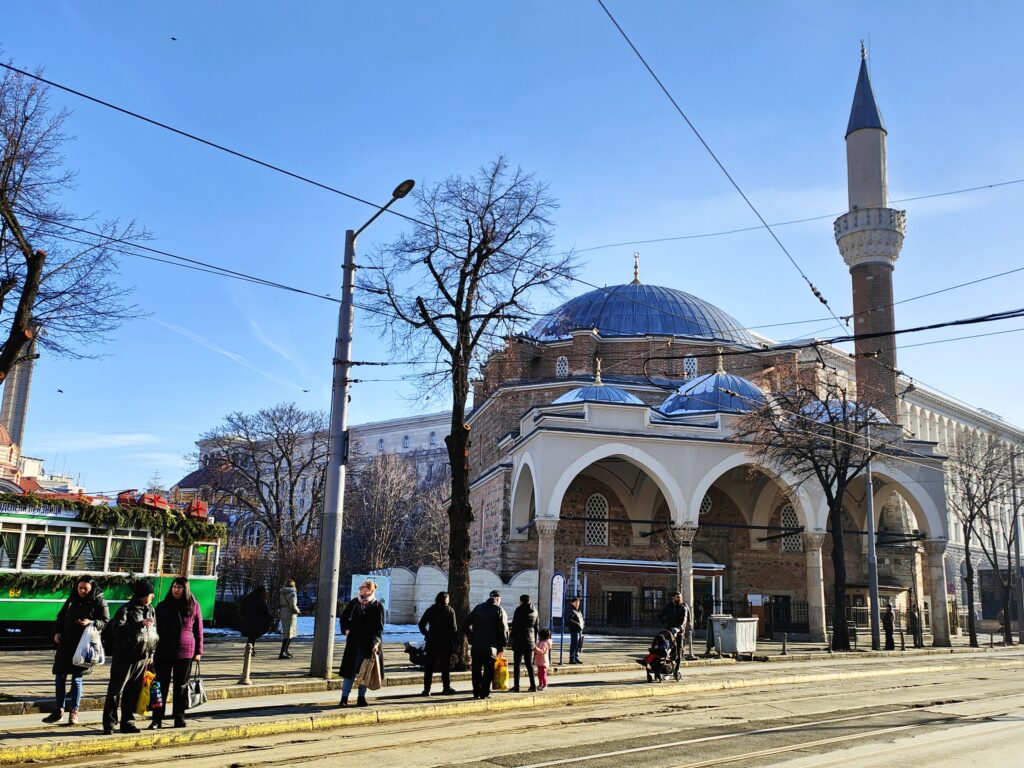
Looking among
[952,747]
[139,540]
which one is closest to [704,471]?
[139,540]

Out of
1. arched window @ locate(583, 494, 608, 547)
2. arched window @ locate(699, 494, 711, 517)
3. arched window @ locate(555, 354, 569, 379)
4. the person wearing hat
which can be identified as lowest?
the person wearing hat

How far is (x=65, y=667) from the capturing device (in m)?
8.42

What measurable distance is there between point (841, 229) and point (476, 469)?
19290 mm

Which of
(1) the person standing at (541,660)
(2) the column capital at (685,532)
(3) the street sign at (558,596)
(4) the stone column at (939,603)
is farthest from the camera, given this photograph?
(4) the stone column at (939,603)

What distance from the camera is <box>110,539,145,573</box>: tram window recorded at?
17.7 metres

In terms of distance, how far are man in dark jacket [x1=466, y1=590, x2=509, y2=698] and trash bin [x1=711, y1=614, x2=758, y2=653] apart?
9.78 meters

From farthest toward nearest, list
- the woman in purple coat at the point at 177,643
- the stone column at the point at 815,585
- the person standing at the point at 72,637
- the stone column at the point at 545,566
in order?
the stone column at the point at 815,585 → the stone column at the point at 545,566 → the person standing at the point at 72,637 → the woman in purple coat at the point at 177,643

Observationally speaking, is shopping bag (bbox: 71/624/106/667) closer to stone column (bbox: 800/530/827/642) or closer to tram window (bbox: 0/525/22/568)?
tram window (bbox: 0/525/22/568)

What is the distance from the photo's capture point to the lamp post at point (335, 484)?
477 inches

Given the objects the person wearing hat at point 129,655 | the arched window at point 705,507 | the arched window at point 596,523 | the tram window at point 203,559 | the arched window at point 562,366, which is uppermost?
the arched window at point 562,366

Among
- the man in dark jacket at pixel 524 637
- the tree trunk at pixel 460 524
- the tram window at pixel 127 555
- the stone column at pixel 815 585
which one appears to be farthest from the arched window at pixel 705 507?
the man in dark jacket at pixel 524 637

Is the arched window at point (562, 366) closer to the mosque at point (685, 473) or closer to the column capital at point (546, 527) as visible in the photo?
the mosque at point (685, 473)

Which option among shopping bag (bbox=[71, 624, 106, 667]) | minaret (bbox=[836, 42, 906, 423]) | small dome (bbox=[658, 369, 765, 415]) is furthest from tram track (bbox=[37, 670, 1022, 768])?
minaret (bbox=[836, 42, 906, 423])

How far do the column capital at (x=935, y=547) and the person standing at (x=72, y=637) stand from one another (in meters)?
28.1
